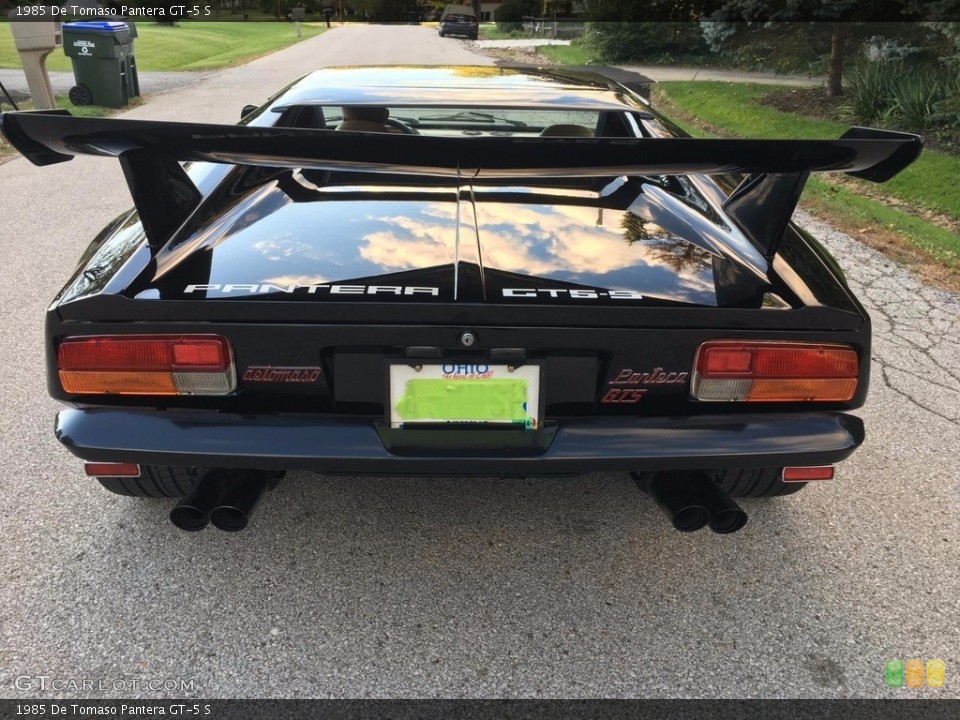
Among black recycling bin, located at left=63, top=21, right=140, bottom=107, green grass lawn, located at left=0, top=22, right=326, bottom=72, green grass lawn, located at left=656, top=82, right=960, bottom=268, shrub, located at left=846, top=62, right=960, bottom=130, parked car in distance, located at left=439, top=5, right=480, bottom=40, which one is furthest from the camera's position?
parked car in distance, located at left=439, top=5, right=480, bottom=40

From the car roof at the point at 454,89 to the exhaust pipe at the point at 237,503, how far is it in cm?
149

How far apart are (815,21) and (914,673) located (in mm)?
11044

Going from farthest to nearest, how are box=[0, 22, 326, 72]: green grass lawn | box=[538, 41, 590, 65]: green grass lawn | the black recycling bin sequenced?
box=[538, 41, 590, 65]: green grass lawn → box=[0, 22, 326, 72]: green grass lawn → the black recycling bin

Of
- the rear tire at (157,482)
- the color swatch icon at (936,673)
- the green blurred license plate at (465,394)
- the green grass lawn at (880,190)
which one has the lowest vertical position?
the green grass lawn at (880,190)

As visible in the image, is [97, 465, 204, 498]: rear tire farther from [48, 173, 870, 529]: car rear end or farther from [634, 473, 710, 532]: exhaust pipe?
[634, 473, 710, 532]: exhaust pipe

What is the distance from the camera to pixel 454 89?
2.99 metres

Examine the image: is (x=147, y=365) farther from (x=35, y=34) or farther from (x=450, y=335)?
(x=35, y=34)

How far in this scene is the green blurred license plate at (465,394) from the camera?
6.22 ft

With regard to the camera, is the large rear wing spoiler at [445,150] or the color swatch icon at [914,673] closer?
the large rear wing spoiler at [445,150]

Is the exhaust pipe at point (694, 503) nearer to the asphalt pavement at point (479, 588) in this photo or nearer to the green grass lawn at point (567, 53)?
the asphalt pavement at point (479, 588)

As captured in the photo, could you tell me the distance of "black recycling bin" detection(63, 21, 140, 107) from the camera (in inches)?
453

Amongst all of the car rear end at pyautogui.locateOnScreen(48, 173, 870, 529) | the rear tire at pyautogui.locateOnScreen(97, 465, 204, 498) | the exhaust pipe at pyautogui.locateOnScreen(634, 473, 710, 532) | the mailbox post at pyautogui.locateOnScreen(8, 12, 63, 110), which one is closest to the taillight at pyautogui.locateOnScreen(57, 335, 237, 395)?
the car rear end at pyautogui.locateOnScreen(48, 173, 870, 529)

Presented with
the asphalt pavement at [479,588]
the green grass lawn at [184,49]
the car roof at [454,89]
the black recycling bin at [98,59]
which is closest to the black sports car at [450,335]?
the asphalt pavement at [479,588]

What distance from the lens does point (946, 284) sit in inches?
198
